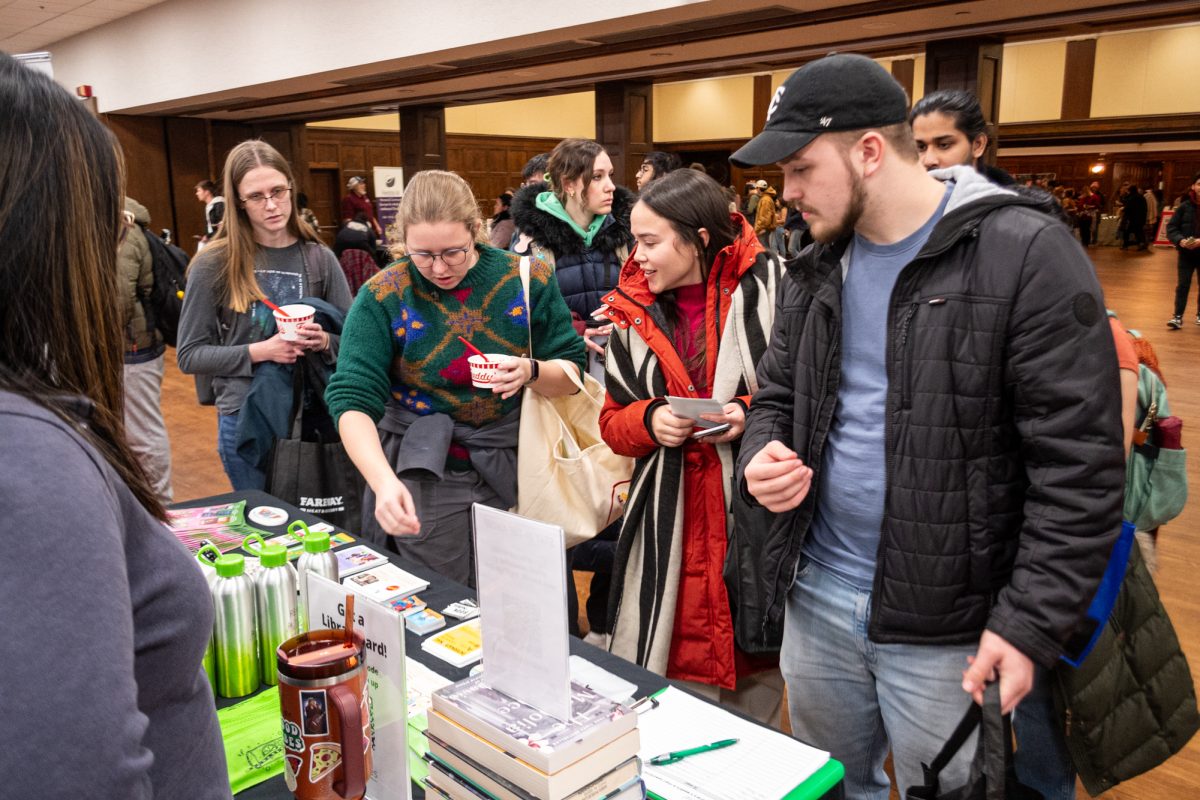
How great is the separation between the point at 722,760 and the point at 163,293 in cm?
354

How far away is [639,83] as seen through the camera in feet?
31.1

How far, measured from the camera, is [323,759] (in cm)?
100

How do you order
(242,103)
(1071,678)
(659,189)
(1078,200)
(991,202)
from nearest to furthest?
(991,202) < (1071,678) < (659,189) < (242,103) < (1078,200)

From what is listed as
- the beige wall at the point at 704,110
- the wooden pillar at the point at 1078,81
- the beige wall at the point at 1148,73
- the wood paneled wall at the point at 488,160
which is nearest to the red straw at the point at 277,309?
the wood paneled wall at the point at 488,160

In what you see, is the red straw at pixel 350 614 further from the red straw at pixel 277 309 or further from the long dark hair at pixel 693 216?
the red straw at pixel 277 309

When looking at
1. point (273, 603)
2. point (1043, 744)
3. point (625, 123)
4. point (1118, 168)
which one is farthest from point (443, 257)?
point (1118, 168)

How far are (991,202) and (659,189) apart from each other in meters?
0.86

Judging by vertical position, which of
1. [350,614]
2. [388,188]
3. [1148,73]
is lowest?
[350,614]

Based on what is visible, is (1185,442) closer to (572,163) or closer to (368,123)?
(572,163)

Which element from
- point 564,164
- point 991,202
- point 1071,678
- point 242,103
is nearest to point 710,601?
point 1071,678

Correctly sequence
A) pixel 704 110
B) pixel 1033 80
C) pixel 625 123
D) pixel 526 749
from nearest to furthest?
pixel 526 749
pixel 625 123
pixel 1033 80
pixel 704 110

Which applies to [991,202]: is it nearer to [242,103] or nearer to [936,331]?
[936,331]

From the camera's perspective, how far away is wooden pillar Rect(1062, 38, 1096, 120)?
47.5 feet

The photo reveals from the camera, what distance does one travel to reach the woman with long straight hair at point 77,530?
1.86 feet
